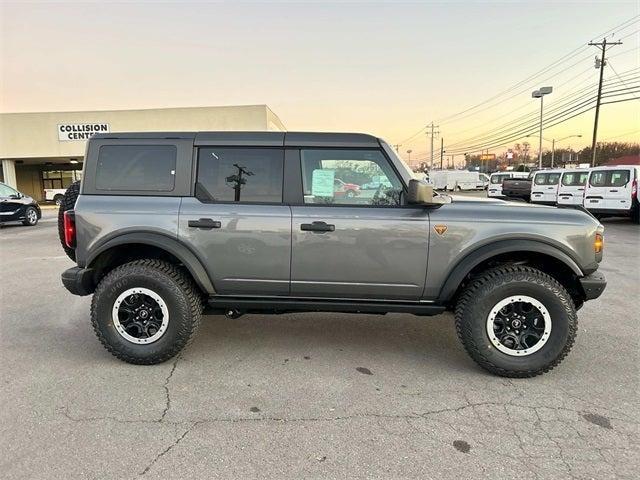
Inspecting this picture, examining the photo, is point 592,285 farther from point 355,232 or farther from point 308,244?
point 308,244

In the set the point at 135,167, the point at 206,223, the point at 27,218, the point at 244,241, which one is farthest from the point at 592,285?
the point at 27,218

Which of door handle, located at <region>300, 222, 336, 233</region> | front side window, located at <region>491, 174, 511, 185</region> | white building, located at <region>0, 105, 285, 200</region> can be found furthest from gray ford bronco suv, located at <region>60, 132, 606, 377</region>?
front side window, located at <region>491, 174, 511, 185</region>

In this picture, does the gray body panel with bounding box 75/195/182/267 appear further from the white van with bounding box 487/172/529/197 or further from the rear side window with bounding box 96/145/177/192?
the white van with bounding box 487/172/529/197

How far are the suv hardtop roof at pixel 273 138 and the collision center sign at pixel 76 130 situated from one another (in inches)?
1071

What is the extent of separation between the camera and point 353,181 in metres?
3.61

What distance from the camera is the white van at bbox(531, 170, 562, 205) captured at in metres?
18.0

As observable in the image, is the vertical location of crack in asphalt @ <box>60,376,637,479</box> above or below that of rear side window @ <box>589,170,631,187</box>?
below

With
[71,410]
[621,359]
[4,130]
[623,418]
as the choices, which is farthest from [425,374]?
[4,130]

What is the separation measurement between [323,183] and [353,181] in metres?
0.26

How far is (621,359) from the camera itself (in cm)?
384

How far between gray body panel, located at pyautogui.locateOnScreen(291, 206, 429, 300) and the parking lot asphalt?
73 centimetres

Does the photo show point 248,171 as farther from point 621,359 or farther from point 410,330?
point 621,359

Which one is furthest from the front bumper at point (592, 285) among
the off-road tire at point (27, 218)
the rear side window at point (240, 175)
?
the off-road tire at point (27, 218)

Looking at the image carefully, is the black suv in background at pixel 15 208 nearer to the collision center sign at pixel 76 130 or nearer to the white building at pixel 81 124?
the white building at pixel 81 124
